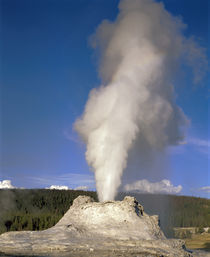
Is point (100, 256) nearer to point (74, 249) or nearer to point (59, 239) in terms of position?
point (74, 249)

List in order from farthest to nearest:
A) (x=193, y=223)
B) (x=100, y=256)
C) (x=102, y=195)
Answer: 1. (x=193, y=223)
2. (x=102, y=195)
3. (x=100, y=256)

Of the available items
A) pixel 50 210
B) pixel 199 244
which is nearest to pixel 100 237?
pixel 199 244

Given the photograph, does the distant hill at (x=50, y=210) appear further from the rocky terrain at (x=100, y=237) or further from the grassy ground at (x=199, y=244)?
the rocky terrain at (x=100, y=237)

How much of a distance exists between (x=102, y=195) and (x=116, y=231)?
463 inches

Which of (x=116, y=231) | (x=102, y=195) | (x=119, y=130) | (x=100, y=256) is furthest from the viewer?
(x=119, y=130)

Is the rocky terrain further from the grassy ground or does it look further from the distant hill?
the distant hill

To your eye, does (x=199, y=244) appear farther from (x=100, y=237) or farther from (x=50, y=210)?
(x=50, y=210)

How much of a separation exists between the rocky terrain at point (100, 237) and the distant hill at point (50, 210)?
60.1 metres

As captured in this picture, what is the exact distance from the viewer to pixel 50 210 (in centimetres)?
14825

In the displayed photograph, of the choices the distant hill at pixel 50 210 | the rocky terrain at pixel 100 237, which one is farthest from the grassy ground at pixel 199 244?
the rocky terrain at pixel 100 237

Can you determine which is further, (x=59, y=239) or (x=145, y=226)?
(x=145, y=226)

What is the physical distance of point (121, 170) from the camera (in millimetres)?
41625

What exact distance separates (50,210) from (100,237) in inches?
4924

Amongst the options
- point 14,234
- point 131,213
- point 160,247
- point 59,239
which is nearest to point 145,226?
point 131,213
